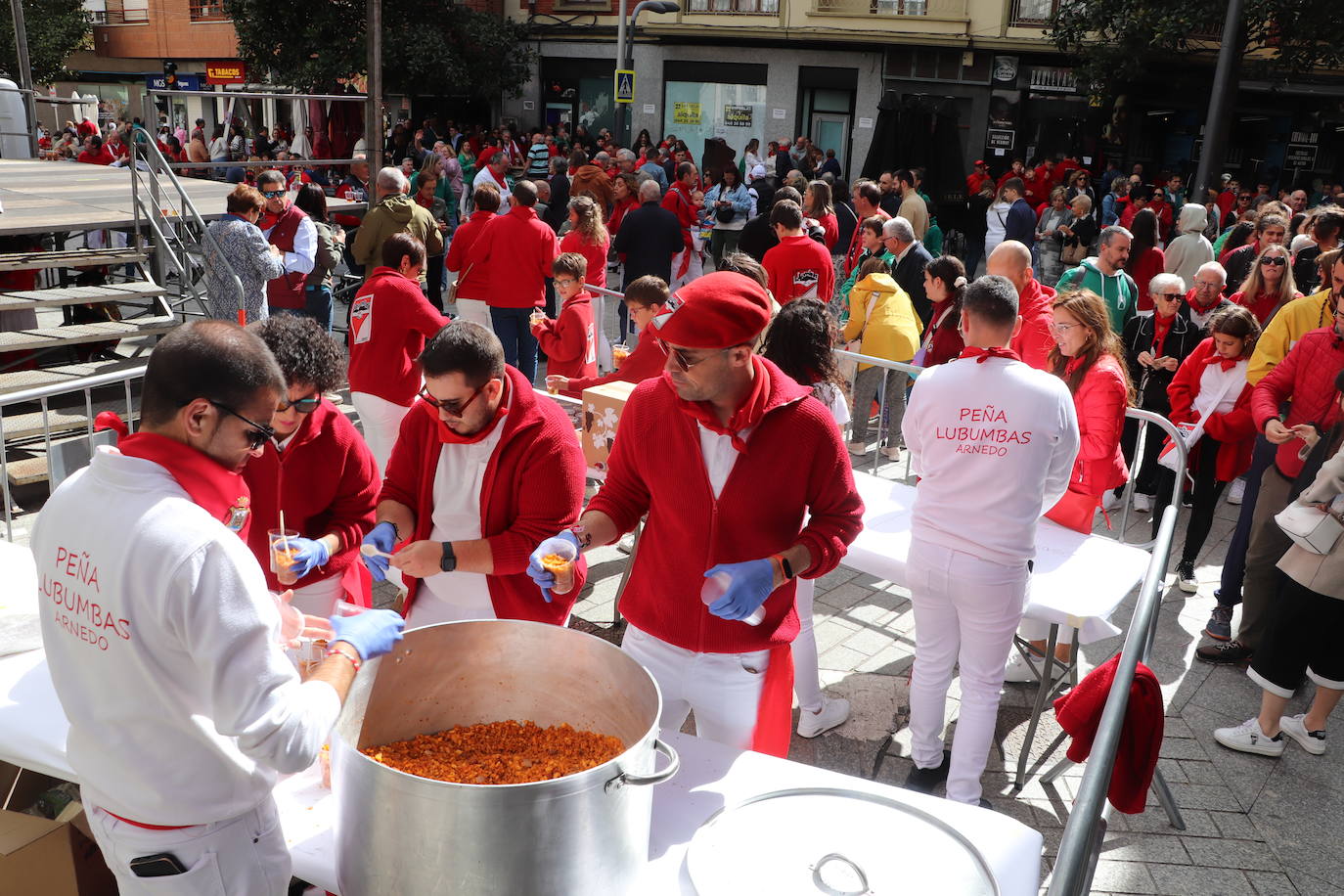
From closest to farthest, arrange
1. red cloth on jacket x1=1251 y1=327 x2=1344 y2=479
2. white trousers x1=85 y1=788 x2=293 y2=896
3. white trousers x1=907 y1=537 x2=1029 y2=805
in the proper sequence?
white trousers x1=85 y1=788 x2=293 y2=896
white trousers x1=907 y1=537 x2=1029 y2=805
red cloth on jacket x1=1251 y1=327 x2=1344 y2=479

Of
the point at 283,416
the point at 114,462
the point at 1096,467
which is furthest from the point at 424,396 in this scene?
the point at 1096,467

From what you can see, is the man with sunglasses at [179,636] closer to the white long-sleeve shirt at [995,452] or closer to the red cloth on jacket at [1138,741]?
the red cloth on jacket at [1138,741]

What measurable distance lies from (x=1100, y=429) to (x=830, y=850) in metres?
3.17

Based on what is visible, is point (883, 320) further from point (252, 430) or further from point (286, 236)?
point (252, 430)

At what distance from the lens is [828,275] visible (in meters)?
8.45

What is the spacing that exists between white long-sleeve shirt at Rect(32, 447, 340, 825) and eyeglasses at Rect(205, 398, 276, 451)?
0.15 metres

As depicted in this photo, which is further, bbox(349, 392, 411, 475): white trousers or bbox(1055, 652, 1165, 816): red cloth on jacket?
bbox(349, 392, 411, 475): white trousers

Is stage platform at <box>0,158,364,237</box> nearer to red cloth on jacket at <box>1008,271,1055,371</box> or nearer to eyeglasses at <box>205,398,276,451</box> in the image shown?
red cloth on jacket at <box>1008,271,1055,371</box>

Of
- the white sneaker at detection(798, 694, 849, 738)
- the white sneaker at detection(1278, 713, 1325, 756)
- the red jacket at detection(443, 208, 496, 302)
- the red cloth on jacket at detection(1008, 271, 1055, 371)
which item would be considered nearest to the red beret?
the white sneaker at detection(798, 694, 849, 738)

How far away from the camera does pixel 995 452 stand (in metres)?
3.52

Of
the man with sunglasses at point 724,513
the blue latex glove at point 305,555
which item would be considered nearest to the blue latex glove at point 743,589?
the man with sunglasses at point 724,513

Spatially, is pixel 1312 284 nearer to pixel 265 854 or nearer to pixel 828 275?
pixel 828 275

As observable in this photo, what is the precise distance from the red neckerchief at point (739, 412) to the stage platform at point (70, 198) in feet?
25.0

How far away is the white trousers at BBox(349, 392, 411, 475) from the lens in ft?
19.6
